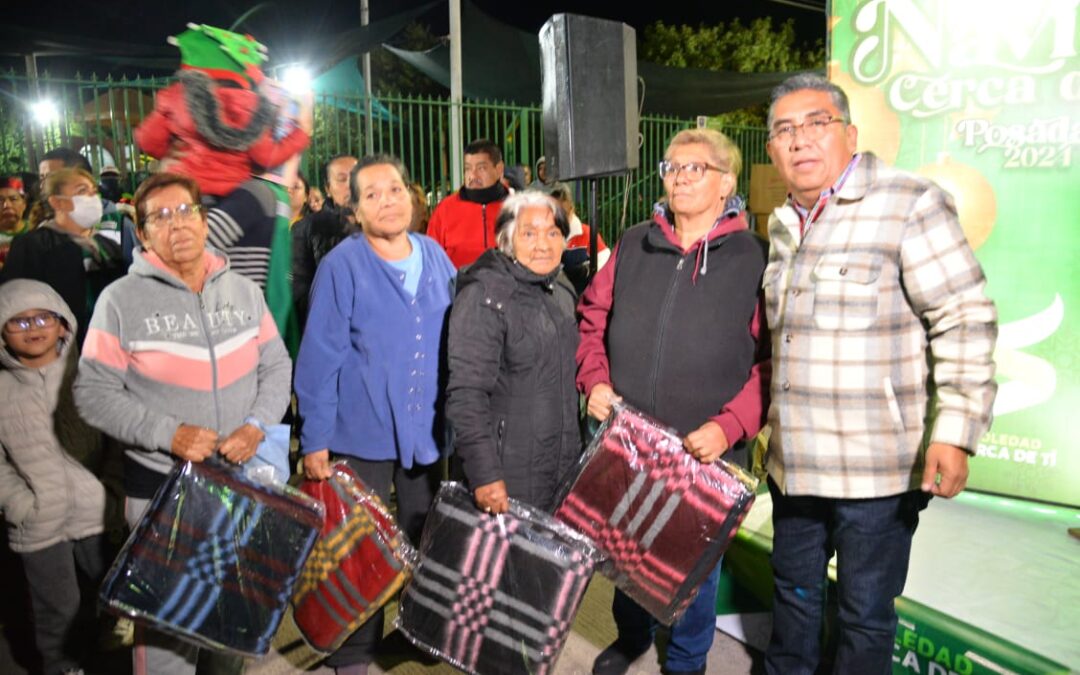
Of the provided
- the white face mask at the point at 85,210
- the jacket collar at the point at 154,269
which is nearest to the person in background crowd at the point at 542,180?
the jacket collar at the point at 154,269

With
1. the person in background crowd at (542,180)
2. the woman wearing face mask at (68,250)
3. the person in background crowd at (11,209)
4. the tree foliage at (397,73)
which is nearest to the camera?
the woman wearing face mask at (68,250)

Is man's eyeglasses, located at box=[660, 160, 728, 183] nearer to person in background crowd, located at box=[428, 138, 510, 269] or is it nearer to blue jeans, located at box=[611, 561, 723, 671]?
blue jeans, located at box=[611, 561, 723, 671]

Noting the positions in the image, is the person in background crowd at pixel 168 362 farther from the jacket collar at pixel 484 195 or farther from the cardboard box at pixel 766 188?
the cardboard box at pixel 766 188

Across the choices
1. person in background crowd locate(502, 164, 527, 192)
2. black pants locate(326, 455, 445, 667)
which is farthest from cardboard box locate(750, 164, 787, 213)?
black pants locate(326, 455, 445, 667)

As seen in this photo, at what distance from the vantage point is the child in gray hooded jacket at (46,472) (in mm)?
2748

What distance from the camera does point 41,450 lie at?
9.20ft

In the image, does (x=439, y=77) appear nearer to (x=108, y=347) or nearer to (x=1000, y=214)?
(x=1000, y=214)

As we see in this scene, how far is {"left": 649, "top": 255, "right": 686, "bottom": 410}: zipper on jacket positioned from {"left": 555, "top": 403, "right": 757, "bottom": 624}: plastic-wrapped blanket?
0.40 ft

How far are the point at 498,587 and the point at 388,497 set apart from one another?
62cm

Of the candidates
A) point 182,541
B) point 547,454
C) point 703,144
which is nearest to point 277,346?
point 182,541

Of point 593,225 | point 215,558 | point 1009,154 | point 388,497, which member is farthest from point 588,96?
point 215,558

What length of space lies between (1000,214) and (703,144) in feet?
6.29

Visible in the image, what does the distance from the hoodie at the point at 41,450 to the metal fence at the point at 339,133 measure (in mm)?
1934

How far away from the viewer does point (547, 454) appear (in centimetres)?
260
